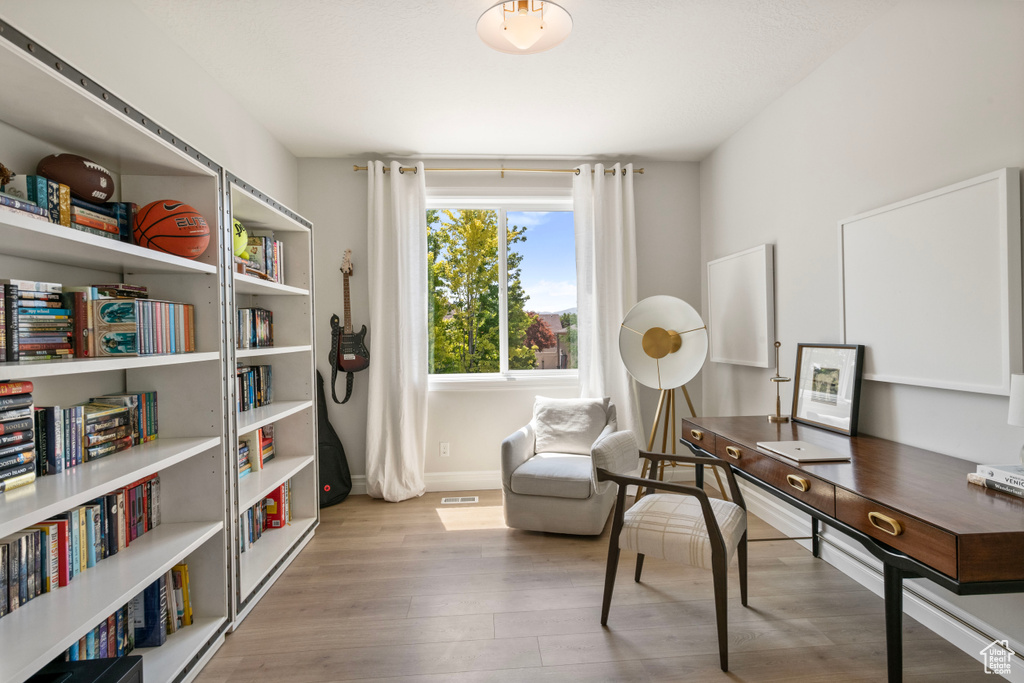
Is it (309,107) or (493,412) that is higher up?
(309,107)

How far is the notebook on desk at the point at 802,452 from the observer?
188 cm

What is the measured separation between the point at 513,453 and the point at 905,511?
2048 millimetres

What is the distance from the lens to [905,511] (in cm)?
135

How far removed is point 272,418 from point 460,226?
216 centimetres

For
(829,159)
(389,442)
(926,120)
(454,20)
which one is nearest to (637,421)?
(389,442)

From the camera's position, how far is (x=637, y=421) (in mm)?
3857

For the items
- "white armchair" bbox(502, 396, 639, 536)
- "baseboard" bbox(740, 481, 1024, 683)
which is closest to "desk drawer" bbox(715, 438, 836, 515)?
"white armchair" bbox(502, 396, 639, 536)

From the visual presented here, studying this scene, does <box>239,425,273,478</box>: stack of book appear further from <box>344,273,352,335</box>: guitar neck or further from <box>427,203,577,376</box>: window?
<box>427,203,577,376</box>: window

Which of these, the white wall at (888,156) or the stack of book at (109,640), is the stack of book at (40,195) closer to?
the stack of book at (109,640)

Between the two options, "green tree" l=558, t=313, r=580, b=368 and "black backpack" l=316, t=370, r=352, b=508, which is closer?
"black backpack" l=316, t=370, r=352, b=508

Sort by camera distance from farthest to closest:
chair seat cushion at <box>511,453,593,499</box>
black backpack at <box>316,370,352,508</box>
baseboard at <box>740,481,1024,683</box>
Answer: black backpack at <box>316,370,352,508</box>
chair seat cushion at <box>511,453,593,499</box>
baseboard at <box>740,481,1024,683</box>

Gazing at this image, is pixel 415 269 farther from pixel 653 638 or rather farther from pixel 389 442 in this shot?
pixel 653 638

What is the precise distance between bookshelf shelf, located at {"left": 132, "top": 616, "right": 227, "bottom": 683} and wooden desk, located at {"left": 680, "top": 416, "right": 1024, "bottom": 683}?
2.19 m

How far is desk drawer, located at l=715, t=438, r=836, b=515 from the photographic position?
5.50 ft
